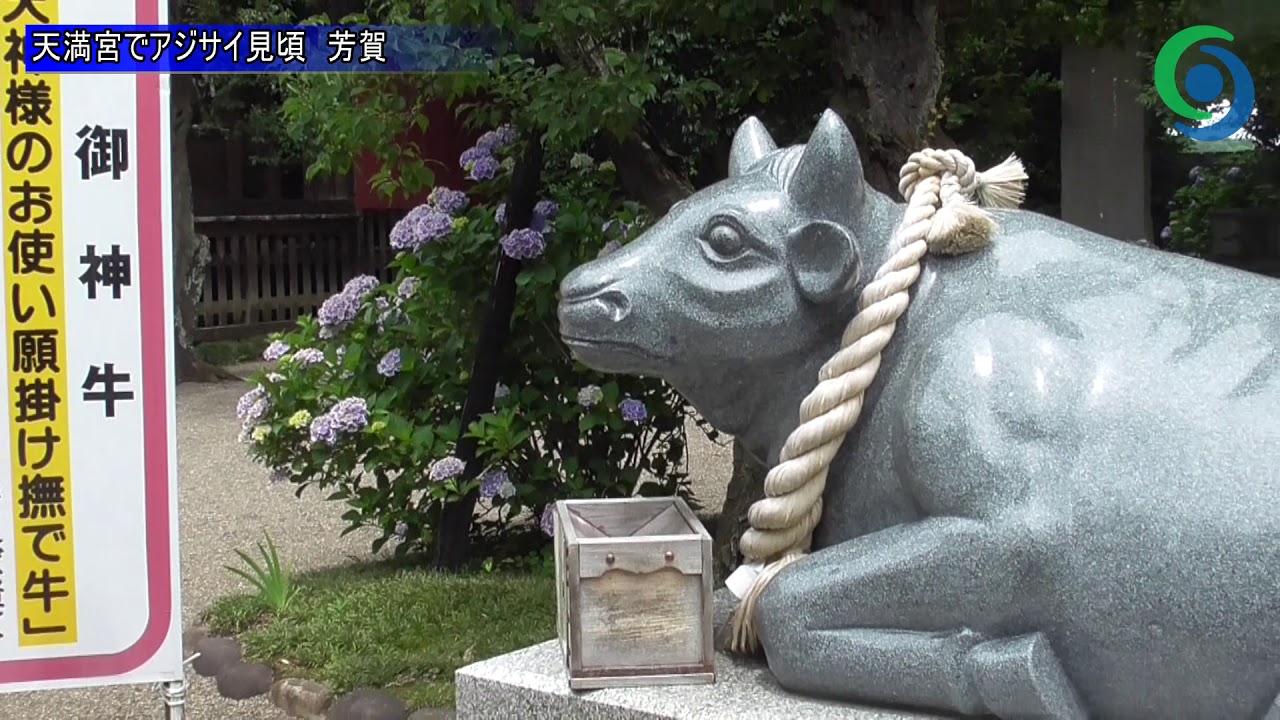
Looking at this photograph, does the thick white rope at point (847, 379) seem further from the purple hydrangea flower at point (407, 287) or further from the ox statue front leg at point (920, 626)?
the purple hydrangea flower at point (407, 287)

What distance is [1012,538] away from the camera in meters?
1.97

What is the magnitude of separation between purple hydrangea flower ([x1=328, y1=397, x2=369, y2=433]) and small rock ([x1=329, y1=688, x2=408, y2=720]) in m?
1.19

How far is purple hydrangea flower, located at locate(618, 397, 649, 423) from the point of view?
5.32 m

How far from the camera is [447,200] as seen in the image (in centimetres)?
555

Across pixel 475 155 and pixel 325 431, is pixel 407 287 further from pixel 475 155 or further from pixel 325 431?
pixel 325 431

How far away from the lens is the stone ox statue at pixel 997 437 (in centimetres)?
193

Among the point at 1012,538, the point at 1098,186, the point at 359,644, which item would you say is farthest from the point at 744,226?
the point at 1098,186

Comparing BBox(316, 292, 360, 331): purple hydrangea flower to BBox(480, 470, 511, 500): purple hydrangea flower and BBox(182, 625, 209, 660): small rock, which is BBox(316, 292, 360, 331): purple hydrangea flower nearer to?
BBox(480, 470, 511, 500): purple hydrangea flower

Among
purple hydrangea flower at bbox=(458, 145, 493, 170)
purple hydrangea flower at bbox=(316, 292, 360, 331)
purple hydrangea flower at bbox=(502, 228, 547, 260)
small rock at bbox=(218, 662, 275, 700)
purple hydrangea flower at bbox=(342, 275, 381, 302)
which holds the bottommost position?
small rock at bbox=(218, 662, 275, 700)

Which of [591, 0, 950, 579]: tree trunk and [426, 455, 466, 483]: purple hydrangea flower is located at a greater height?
[591, 0, 950, 579]: tree trunk

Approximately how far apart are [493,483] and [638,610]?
320 centimetres

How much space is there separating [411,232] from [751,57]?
1.48 meters

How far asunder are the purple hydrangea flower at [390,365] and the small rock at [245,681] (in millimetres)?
1269

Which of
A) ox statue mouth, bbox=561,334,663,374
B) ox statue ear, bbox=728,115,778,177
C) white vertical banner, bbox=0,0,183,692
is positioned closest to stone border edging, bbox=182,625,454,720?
white vertical banner, bbox=0,0,183,692
